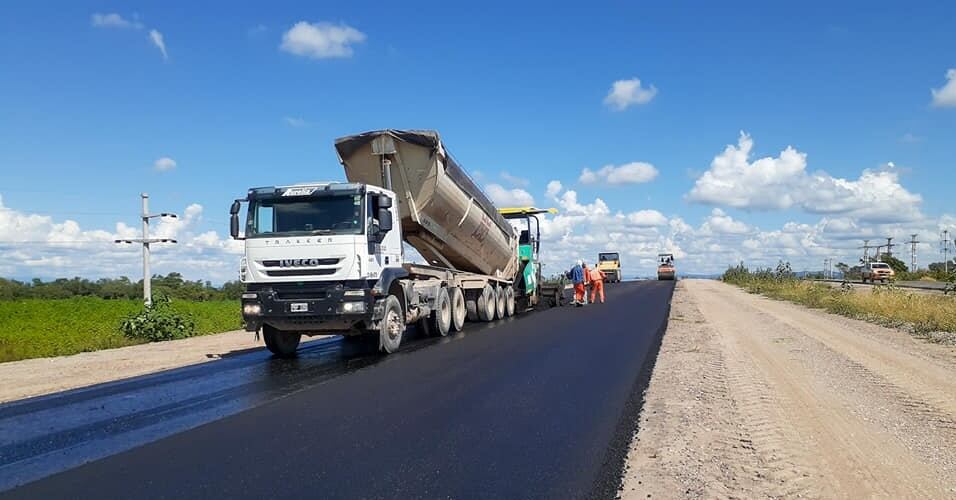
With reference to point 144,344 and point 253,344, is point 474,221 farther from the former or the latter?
point 144,344

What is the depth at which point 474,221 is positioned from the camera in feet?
55.8

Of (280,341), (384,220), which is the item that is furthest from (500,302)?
(384,220)

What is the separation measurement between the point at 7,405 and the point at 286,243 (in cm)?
435

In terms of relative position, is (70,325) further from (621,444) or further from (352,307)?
(621,444)

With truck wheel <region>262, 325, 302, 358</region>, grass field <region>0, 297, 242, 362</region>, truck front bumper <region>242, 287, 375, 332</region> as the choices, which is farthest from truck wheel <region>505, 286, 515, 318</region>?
truck front bumper <region>242, 287, 375, 332</region>

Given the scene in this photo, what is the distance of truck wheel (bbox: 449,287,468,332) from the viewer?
16.4 m

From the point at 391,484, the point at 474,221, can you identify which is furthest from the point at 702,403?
the point at 474,221

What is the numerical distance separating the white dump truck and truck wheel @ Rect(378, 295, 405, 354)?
0.02 metres

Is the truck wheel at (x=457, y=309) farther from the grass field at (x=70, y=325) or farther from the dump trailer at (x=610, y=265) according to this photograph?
the dump trailer at (x=610, y=265)

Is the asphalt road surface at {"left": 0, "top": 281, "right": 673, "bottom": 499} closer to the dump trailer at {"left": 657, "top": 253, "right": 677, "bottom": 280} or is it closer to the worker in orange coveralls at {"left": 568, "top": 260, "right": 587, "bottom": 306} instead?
the worker in orange coveralls at {"left": 568, "top": 260, "right": 587, "bottom": 306}

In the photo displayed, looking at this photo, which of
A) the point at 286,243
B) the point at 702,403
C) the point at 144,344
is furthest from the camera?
the point at 144,344

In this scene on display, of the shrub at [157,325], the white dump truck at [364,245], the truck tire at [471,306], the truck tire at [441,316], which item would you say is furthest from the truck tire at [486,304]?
the shrub at [157,325]

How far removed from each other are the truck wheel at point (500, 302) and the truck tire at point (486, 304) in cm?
40

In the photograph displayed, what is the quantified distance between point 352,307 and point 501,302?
9829mm
